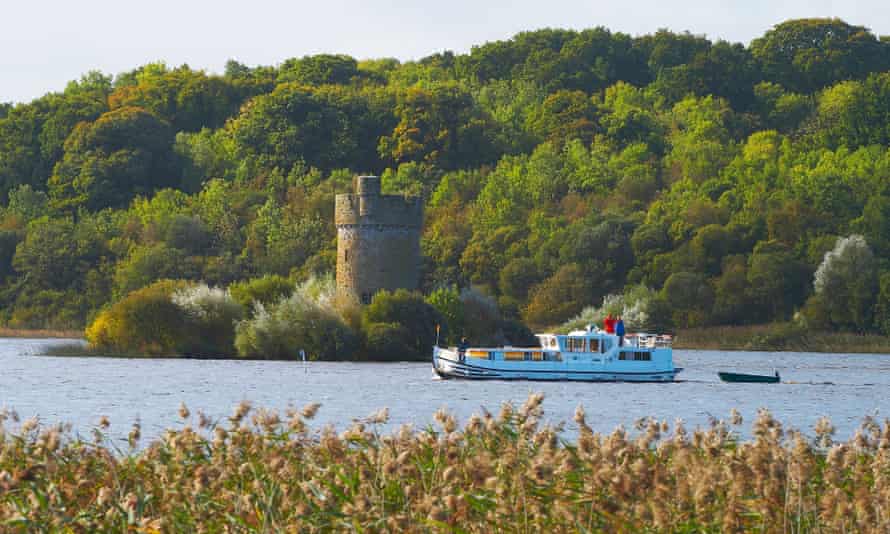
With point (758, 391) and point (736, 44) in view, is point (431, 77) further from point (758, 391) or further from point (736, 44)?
point (758, 391)

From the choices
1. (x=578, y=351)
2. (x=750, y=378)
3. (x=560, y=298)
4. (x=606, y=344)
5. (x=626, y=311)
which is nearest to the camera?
(x=750, y=378)

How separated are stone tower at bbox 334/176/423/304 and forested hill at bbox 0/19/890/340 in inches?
648

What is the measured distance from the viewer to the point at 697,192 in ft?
311

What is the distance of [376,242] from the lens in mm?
65812

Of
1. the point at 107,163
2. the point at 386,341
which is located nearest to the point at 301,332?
the point at 386,341

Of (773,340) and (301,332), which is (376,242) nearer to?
(301,332)

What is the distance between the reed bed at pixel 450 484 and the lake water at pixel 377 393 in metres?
12.6

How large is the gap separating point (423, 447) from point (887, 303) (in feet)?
220

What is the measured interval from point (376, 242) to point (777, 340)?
22.2 meters

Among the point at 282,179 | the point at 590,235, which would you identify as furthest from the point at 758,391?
the point at 282,179

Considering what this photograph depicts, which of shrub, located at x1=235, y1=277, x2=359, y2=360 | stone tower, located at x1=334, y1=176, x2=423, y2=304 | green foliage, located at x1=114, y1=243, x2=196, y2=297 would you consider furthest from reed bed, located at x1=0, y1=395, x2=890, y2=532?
green foliage, located at x1=114, y1=243, x2=196, y2=297

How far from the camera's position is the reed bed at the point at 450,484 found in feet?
28.0

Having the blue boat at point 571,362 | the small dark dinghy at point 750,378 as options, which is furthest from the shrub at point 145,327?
the small dark dinghy at point 750,378

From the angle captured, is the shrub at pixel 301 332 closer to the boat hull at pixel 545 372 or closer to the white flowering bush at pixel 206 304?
the white flowering bush at pixel 206 304
